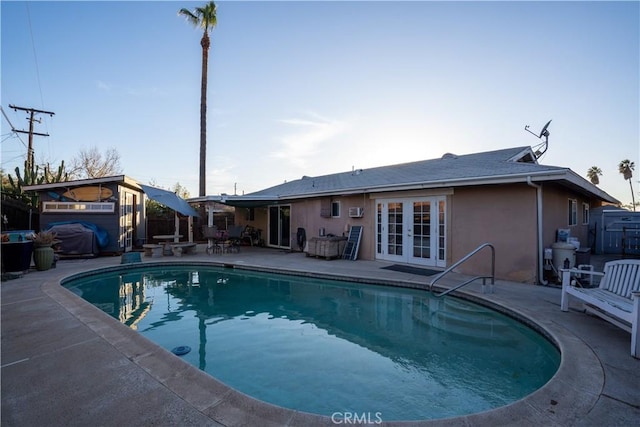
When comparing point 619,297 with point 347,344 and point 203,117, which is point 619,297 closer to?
point 347,344

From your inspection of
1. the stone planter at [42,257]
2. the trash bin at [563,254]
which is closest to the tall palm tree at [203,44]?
the stone planter at [42,257]

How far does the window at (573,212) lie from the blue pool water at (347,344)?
650 centimetres

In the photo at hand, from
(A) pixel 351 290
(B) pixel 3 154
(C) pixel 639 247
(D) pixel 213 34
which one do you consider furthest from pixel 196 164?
(C) pixel 639 247

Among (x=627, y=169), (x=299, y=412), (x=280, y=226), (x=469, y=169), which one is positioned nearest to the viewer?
(x=299, y=412)

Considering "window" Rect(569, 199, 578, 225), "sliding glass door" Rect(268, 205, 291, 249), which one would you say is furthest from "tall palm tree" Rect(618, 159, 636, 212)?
"sliding glass door" Rect(268, 205, 291, 249)

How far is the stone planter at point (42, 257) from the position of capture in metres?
8.03

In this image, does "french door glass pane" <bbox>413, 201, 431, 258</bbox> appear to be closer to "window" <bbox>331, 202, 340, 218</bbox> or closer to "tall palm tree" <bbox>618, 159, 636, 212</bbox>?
"window" <bbox>331, 202, 340, 218</bbox>

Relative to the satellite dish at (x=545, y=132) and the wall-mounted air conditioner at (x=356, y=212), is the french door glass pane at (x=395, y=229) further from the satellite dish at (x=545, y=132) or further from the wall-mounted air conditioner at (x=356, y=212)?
the satellite dish at (x=545, y=132)

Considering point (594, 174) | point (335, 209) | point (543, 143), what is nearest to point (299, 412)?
point (335, 209)

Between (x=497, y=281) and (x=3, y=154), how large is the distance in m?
29.5

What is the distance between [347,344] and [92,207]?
11.8 m

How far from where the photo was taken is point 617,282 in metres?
4.18

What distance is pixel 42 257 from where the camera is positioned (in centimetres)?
807

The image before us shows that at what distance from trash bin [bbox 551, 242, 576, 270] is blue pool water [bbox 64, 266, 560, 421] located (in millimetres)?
2871
